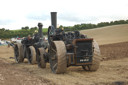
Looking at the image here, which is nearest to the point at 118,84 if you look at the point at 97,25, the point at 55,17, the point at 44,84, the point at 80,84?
the point at 80,84

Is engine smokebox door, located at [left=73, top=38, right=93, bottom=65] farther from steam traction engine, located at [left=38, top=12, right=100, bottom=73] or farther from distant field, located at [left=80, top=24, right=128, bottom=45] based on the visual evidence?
distant field, located at [left=80, top=24, right=128, bottom=45]

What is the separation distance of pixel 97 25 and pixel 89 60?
63.2 m

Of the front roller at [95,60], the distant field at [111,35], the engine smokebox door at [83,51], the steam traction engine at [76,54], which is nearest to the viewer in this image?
the steam traction engine at [76,54]

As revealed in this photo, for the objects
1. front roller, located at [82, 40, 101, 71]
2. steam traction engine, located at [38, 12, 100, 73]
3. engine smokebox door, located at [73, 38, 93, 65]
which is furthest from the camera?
front roller, located at [82, 40, 101, 71]

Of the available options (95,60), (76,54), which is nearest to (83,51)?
(76,54)

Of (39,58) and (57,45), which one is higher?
(57,45)

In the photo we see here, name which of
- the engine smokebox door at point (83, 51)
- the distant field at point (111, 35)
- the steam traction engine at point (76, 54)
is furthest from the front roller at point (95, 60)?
the distant field at point (111, 35)

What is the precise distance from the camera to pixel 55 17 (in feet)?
36.9

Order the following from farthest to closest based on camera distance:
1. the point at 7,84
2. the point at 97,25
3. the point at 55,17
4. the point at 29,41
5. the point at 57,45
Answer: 1. the point at 97,25
2. the point at 29,41
3. the point at 55,17
4. the point at 57,45
5. the point at 7,84

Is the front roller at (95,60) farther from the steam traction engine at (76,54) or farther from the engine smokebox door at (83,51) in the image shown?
the engine smokebox door at (83,51)

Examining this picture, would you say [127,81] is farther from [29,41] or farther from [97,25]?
[97,25]

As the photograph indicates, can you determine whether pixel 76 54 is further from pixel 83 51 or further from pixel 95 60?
pixel 95 60

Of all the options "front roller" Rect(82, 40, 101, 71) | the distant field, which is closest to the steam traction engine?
"front roller" Rect(82, 40, 101, 71)

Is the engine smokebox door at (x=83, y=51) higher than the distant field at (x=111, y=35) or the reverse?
higher
